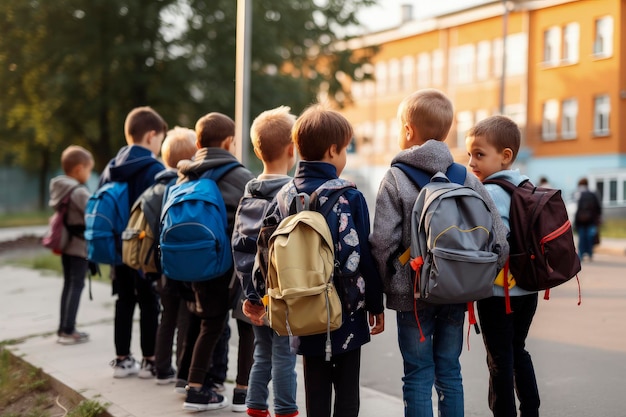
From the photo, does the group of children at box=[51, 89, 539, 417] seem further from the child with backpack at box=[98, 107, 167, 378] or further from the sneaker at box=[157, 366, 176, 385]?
the child with backpack at box=[98, 107, 167, 378]

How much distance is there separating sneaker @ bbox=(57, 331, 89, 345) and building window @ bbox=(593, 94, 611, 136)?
1404 inches

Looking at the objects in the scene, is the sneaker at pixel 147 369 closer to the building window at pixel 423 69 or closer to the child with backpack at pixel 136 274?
the child with backpack at pixel 136 274

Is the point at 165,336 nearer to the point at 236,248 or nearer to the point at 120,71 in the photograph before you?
the point at 236,248

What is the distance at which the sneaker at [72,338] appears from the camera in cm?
777

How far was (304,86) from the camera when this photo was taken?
2509cm

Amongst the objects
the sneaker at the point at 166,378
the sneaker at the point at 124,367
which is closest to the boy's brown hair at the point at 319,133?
the sneaker at the point at 166,378

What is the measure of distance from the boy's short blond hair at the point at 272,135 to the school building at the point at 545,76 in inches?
1075

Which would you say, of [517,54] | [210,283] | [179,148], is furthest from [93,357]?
[517,54]

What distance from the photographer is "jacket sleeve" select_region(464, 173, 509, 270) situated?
394 centimetres

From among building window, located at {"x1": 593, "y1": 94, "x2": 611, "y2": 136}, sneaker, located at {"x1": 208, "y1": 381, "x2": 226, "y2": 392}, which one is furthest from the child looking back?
building window, located at {"x1": 593, "y1": 94, "x2": 611, "y2": 136}

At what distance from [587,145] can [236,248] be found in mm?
38659

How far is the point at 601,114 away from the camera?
39812 mm

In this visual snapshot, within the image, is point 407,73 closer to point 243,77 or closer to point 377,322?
point 243,77

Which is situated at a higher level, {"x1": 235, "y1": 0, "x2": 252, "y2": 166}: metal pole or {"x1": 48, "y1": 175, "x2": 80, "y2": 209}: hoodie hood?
{"x1": 235, "y1": 0, "x2": 252, "y2": 166}: metal pole
